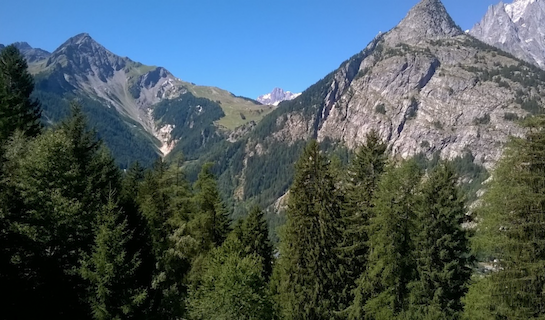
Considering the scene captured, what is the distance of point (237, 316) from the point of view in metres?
26.7

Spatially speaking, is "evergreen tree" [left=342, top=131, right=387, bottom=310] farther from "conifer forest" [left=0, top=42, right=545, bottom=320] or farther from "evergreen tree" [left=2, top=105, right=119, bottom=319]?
"evergreen tree" [left=2, top=105, right=119, bottom=319]

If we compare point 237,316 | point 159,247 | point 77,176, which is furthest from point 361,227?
point 77,176

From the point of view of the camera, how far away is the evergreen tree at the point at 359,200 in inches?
1209

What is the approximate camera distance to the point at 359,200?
3114 cm

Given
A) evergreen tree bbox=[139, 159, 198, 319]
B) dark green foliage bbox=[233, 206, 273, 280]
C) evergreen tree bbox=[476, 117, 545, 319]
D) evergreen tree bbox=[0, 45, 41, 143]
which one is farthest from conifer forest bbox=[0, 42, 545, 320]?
dark green foliage bbox=[233, 206, 273, 280]

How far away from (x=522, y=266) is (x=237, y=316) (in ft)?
57.6

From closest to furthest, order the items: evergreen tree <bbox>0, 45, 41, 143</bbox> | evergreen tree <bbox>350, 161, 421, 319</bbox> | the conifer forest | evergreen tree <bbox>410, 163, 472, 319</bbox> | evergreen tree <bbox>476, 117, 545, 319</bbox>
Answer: evergreen tree <bbox>476, 117, 545, 319</bbox> → the conifer forest → evergreen tree <bbox>410, 163, 472, 319</bbox> → evergreen tree <bbox>350, 161, 421, 319</bbox> → evergreen tree <bbox>0, 45, 41, 143</bbox>

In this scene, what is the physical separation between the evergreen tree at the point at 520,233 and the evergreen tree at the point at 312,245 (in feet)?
44.6

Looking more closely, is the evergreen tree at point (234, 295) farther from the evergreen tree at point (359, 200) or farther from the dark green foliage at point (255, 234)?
the dark green foliage at point (255, 234)

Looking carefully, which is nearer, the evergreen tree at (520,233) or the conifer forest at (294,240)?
the evergreen tree at (520,233)

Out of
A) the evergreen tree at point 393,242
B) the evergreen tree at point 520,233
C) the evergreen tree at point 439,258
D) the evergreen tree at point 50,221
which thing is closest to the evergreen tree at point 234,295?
the evergreen tree at point 393,242

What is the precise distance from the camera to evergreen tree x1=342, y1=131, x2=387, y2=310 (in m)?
30.7

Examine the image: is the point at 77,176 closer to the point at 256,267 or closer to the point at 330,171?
the point at 256,267

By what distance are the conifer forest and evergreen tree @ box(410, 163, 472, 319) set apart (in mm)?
92
